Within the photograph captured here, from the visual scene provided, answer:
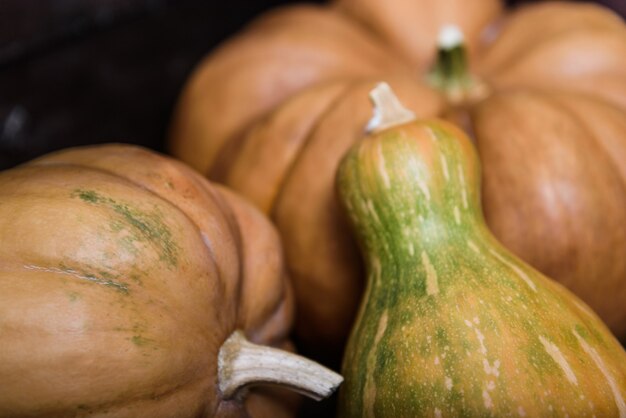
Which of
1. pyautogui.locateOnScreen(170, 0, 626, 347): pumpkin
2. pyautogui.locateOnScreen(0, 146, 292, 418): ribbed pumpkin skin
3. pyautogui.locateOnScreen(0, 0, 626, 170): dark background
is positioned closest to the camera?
pyautogui.locateOnScreen(0, 146, 292, 418): ribbed pumpkin skin

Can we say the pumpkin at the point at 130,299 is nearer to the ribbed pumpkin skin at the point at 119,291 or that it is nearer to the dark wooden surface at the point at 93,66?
the ribbed pumpkin skin at the point at 119,291

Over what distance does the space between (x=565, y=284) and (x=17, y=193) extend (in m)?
0.84

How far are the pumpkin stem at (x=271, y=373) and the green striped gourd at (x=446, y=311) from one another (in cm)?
5

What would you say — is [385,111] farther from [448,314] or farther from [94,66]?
[94,66]

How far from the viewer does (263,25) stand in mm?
1624

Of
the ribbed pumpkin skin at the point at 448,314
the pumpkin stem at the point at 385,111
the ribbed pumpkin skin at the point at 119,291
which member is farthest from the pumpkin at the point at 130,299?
Result: the pumpkin stem at the point at 385,111

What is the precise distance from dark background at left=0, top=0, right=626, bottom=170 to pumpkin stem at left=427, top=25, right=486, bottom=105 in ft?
2.11

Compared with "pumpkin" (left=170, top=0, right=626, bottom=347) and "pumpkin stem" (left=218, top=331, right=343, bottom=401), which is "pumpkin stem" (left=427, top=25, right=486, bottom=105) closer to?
"pumpkin" (left=170, top=0, right=626, bottom=347)

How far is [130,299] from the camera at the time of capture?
0.84 m

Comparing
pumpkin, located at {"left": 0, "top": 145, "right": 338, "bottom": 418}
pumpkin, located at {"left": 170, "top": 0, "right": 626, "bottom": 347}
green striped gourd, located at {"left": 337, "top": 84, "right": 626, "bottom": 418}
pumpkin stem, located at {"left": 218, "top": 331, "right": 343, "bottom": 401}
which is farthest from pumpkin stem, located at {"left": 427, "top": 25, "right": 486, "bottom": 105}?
pumpkin stem, located at {"left": 218, "top": 331, "right": 343, "bottom": 401}

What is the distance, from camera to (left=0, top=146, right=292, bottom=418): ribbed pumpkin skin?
768mm

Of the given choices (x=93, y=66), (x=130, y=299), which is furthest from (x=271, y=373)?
(x=93, y=66)

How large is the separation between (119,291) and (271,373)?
9.2 inches

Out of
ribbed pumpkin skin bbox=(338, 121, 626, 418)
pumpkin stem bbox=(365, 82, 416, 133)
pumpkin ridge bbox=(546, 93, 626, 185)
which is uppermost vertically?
pumpkin stem bbox=(365, 82, 416, 133)
